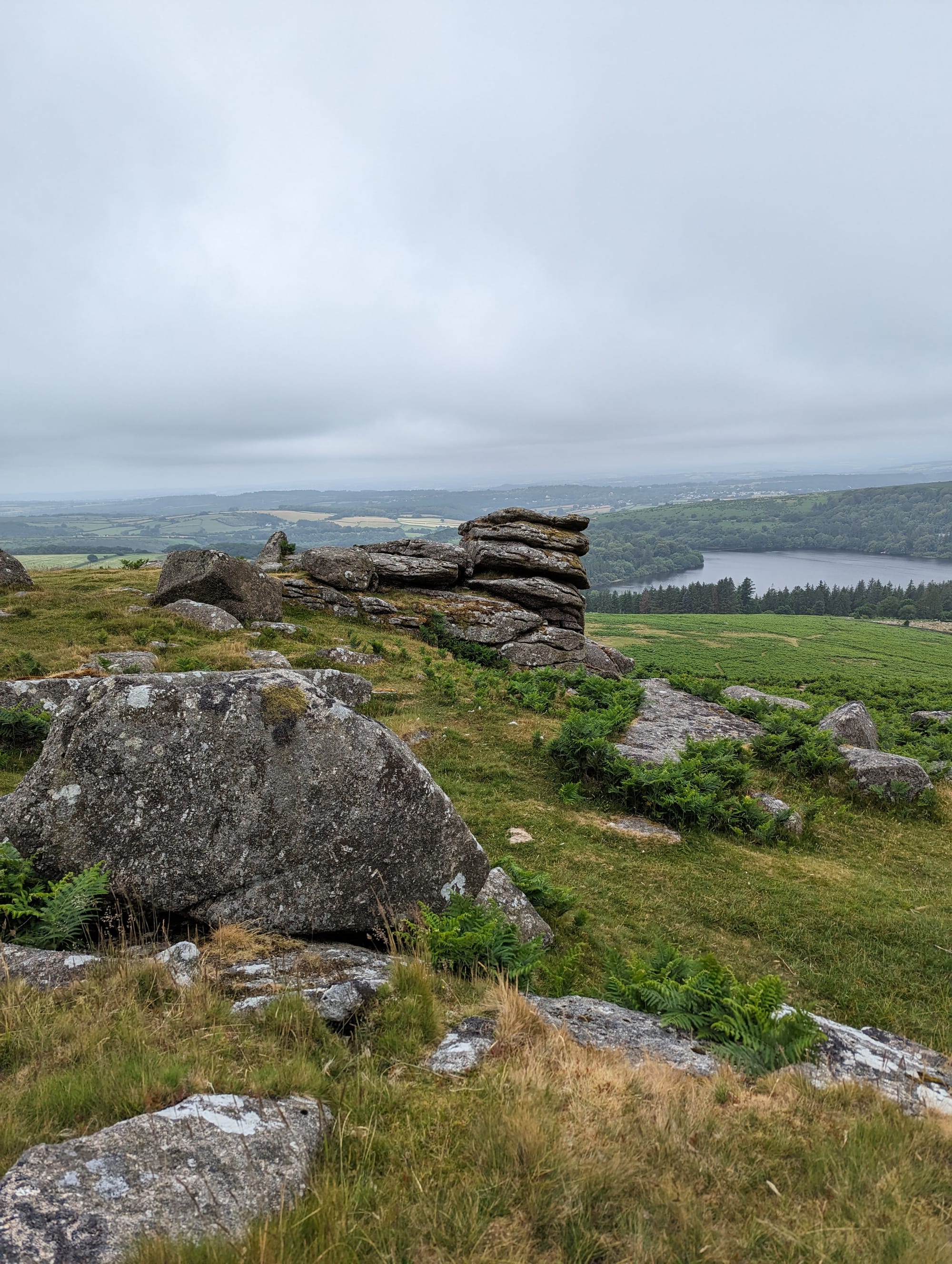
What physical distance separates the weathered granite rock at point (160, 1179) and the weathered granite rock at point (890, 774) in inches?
719

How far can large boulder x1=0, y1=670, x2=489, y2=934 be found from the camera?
23.0 feet

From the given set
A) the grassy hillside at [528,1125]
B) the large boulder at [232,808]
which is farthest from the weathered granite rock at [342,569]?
the grassy hillside at [528,1125]

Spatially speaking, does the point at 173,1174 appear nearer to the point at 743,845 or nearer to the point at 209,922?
the point at 209,922

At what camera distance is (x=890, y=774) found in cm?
1694

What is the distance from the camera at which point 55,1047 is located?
4.22 metres

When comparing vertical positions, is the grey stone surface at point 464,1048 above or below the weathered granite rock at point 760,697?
above

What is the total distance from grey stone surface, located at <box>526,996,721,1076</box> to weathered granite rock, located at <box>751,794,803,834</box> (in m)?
10.3

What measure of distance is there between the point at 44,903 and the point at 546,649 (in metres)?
27.2

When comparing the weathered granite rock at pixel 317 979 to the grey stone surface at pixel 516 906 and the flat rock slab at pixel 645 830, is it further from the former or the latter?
the flat rock slab at pixel 645 830

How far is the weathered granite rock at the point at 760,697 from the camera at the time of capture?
1161 inches

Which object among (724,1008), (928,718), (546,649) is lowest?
(928,718)

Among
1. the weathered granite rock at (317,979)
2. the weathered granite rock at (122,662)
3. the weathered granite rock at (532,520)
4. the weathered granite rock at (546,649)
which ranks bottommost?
the weathered granite rock at (546,649)

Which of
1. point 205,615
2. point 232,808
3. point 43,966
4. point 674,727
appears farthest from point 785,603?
point 43,966

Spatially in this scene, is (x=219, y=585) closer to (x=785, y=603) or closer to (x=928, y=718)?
(x=928, y=718)
